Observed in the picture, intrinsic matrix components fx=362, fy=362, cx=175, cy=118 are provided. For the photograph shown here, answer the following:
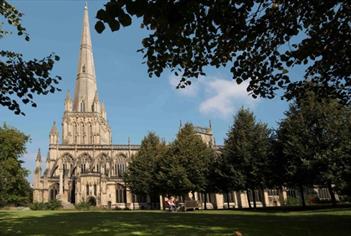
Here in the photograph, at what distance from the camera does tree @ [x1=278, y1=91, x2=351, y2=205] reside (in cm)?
2792

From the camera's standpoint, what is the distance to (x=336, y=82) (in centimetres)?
1252

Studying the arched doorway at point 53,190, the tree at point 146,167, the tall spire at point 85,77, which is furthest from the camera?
the tall spire at point 85,77

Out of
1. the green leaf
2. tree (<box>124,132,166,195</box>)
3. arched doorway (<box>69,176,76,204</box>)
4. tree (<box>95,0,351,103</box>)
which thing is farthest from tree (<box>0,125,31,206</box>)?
the green leaf

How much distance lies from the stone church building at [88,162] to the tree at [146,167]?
6139 millimetres

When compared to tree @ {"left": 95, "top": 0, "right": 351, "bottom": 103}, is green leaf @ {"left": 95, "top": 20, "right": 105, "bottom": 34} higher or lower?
lower

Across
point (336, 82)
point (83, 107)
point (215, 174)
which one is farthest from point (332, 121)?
point (83, 107)

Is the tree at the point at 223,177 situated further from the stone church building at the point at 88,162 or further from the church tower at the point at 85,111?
the church tower at the point at 85,111

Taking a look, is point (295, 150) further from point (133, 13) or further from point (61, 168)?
point (61, 168)

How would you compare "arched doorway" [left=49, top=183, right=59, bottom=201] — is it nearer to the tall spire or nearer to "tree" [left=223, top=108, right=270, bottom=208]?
the tall spire

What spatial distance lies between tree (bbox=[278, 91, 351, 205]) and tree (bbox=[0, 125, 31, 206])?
36148mm

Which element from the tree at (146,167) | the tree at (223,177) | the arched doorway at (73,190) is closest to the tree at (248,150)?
the tree at (223,177)

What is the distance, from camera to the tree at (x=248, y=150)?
3538 centimetres

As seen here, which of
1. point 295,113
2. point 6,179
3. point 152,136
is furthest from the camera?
point 152,136

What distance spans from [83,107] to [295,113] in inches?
2484
